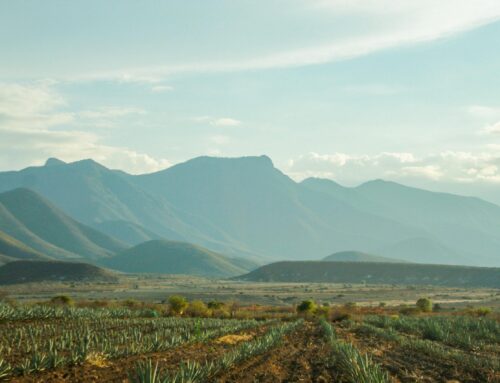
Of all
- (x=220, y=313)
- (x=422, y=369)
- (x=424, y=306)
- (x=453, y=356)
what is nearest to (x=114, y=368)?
(x=422, y=369)

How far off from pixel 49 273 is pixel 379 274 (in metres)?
82.9

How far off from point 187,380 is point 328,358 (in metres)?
8.59

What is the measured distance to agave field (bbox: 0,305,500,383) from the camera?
51.2 ft

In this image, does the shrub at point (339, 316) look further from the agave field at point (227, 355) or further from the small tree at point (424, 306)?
the small tree at point (424, 306)

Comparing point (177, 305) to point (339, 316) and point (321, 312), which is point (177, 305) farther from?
point (339, 316)

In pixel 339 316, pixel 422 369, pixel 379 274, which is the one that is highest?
pixel 422 369

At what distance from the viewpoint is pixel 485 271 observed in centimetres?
15325

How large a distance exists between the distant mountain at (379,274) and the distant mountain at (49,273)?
50.2 metres

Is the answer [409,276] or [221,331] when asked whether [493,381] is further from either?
[409,276]

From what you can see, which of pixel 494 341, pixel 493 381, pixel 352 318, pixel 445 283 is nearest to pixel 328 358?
pixel 493 381

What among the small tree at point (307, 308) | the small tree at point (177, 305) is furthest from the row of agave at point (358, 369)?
the small tree at point (307, 308)

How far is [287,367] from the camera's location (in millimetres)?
18594

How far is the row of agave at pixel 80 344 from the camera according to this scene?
16.7 m

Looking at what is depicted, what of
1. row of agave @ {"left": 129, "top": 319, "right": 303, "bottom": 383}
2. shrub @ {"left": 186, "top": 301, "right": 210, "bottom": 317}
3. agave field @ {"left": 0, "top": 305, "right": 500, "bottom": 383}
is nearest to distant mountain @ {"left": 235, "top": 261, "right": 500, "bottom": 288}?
shrub @ {"left": 186, "top": 301, "right": 210, "bottom": 317}
